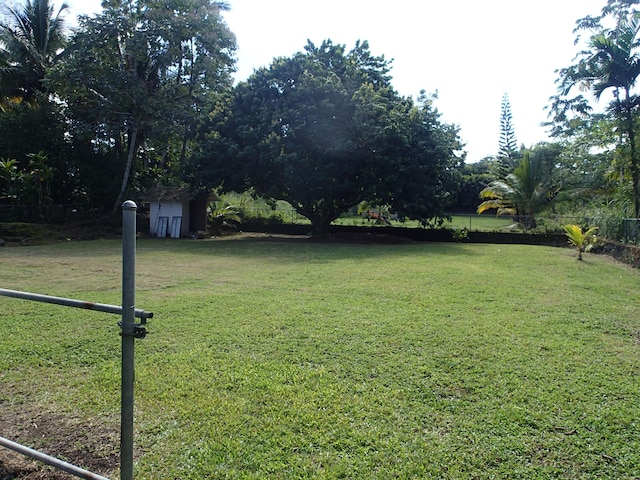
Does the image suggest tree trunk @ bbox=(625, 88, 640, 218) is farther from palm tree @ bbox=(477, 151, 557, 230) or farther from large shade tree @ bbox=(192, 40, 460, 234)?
palm tree @ bbox=(477, 151, 557, 230)

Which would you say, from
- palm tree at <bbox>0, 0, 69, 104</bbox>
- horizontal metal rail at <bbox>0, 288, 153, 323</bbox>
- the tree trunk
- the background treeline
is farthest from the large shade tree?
horizontal metal rail at <bbox>0, 288, 153, 323</bbox>

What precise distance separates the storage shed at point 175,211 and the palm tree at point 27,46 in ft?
28.4

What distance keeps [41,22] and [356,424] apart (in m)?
27.5

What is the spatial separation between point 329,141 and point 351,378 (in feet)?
45.6

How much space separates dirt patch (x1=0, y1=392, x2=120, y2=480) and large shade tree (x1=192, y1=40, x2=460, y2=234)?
13.8 meters

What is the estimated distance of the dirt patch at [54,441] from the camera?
233 cm

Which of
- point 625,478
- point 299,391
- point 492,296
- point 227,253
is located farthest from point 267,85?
point 625,478

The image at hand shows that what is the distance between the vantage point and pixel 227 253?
13414 millimetres

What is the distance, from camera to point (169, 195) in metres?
20.2

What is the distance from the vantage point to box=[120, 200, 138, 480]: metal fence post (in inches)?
67.9

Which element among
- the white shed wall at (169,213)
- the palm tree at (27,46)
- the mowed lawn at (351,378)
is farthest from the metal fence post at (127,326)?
the palm tree at (27,46)

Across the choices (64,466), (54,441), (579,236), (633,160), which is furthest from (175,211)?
(64,466)

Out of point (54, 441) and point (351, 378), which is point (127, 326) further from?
point (351, 378)

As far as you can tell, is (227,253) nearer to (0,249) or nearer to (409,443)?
(0,249)
